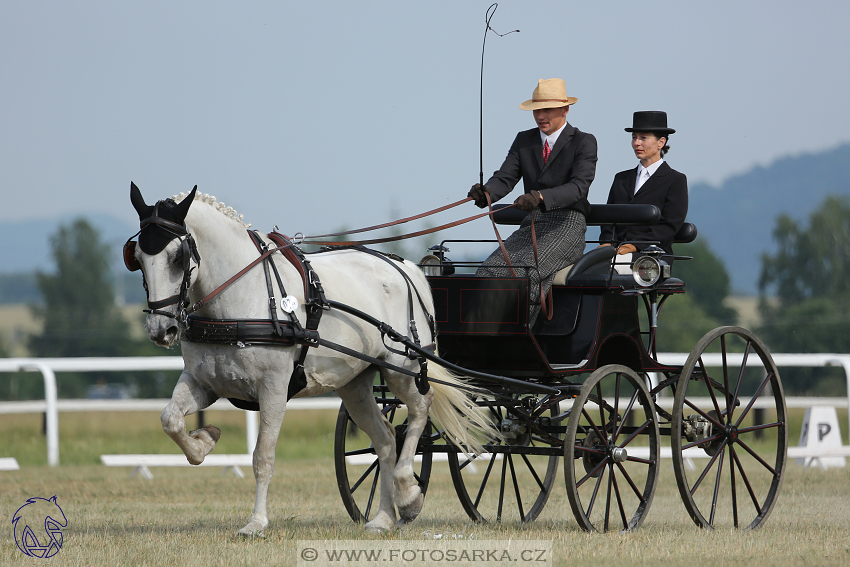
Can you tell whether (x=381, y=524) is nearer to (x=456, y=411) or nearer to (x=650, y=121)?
(x=456, y=411)

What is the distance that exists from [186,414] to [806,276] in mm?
72378

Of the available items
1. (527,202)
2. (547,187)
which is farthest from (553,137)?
(527,202)

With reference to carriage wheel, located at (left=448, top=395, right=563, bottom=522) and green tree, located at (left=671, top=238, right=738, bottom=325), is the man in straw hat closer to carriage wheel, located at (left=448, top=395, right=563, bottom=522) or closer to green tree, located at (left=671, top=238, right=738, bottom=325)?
carriage wheel, located at (left=448, top=395, right=563, bottom=522)

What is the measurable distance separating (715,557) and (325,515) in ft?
10.6

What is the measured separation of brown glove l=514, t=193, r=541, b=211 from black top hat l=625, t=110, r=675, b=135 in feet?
5.56

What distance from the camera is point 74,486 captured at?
1032cm

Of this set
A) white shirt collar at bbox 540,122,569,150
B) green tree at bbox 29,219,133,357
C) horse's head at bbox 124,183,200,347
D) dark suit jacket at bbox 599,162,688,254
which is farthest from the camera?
green tree at bbox 29,219,133,357

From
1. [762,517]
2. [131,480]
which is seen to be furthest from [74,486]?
[762,517]

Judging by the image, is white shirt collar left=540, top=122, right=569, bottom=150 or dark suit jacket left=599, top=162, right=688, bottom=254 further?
dark suit jacket left=599, top=162, right=688, bottom=254

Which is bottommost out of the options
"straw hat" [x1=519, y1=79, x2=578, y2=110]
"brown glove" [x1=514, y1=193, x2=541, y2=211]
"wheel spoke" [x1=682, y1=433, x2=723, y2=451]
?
"wheel spoke" [x1=682, y1=433, x2=723, y2=451]

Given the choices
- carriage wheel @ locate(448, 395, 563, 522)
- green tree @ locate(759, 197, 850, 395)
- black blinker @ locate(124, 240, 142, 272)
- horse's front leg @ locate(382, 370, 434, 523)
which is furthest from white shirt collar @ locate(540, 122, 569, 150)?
green tree @ locate(759, 197, 850, 395)

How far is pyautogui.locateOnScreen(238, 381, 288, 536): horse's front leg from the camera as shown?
6152 mm

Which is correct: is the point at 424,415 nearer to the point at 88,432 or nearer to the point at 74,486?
the point at 74,486

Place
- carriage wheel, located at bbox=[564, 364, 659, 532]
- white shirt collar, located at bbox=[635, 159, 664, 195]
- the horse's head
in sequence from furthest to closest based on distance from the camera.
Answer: white shirt collar, located at bbox=[635, 159, 664, 195] < carriage wheel, located at bbox=[564, 364, 659, 532] < the horse's head
